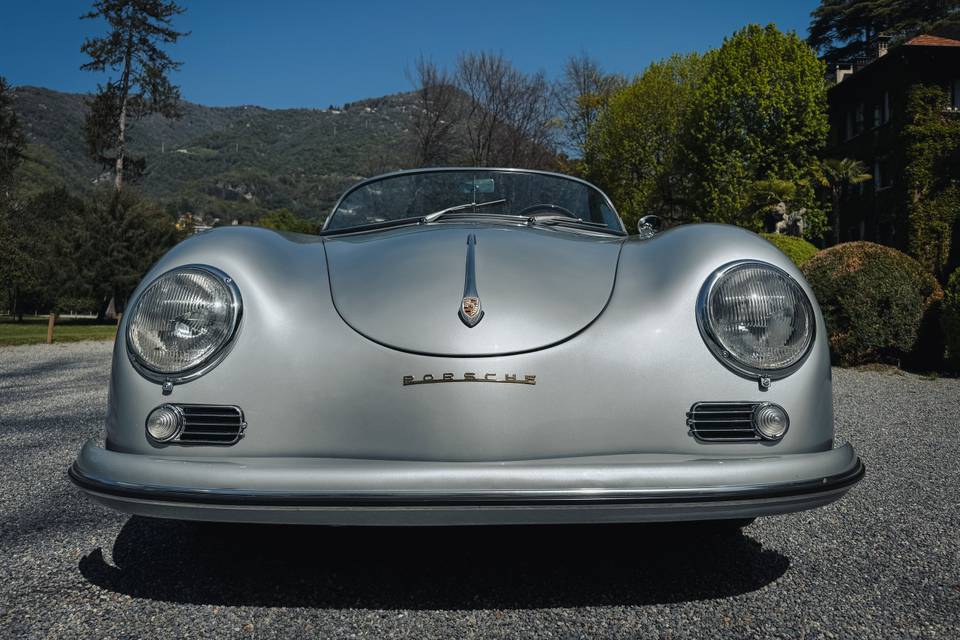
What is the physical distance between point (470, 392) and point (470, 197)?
5.51ft

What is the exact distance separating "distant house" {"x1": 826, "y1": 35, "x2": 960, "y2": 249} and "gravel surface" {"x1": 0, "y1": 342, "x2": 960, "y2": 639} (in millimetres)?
23438

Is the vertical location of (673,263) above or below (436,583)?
above

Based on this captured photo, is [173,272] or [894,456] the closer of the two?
[173,272]

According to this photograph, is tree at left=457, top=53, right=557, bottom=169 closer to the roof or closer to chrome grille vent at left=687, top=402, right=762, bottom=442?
the roof

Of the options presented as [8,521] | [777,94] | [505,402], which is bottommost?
[8,521]

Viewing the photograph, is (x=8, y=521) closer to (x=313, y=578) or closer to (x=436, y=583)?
(x=313, y=578)

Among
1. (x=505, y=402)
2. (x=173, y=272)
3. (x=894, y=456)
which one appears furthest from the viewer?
(x=894, y=456)

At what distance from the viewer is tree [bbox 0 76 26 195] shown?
110 ft

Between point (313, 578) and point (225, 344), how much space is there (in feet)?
2.53

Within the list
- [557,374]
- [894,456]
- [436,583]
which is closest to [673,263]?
[557,374]

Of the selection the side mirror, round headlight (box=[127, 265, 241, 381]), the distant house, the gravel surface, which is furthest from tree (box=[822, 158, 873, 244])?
round headlight (box=[127, 265, 241, 381])

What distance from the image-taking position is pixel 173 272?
5.93 ft

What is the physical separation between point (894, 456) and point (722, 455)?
9.67 feet

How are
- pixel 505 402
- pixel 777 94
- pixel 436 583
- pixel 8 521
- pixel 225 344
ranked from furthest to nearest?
pixel 777 94
pixel 8 521
pixel 436 583
pixel 225 344
pixel 505 402
